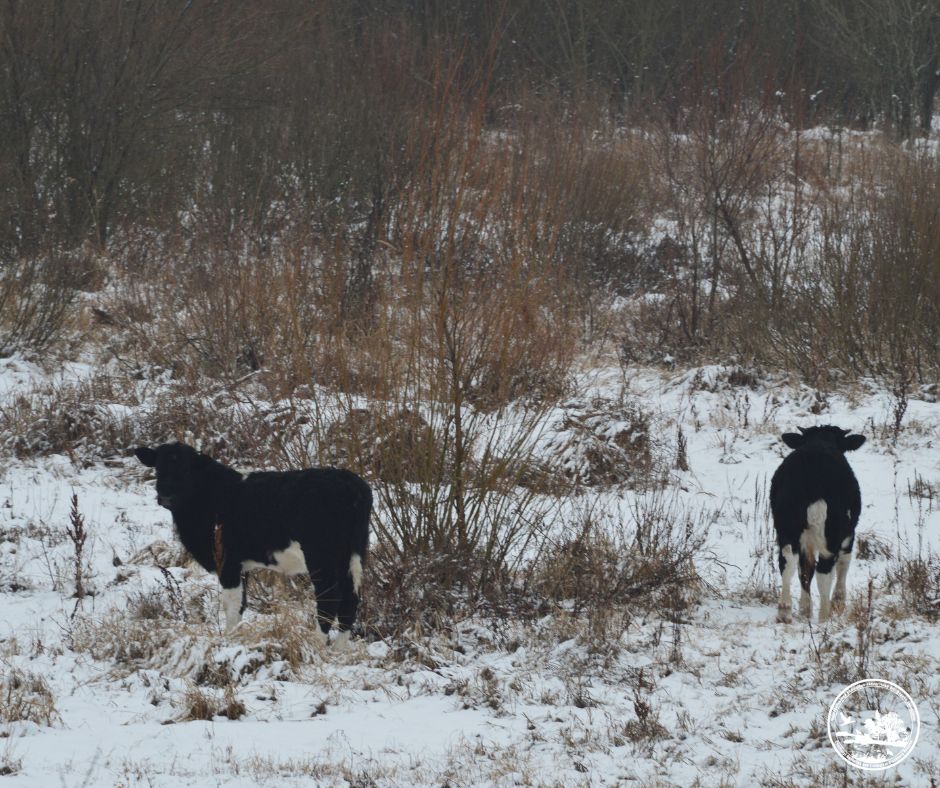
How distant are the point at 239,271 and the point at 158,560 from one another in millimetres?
4487

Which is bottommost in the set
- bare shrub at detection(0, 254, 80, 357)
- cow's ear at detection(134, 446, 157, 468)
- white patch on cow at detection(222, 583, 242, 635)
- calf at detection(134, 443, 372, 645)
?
white patch on cow at detection(222, 583, 242, 635)

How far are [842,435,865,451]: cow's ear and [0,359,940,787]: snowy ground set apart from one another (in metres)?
0.88

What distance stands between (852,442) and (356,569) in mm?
3279

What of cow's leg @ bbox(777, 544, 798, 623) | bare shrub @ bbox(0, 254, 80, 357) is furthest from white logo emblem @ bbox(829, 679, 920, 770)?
bare shrub @ bbox(0, 254, 80, 357)

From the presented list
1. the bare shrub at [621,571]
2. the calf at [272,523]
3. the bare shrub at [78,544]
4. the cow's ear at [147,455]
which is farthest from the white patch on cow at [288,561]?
the bare shrub at [621,571]

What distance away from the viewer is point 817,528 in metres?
6.04

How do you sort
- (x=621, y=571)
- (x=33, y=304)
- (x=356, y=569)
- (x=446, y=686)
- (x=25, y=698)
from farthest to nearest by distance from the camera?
(x=33, y=304), (x=621, y=571), (x=356, y=569), (x=446, y=686), (x=25, y=698)

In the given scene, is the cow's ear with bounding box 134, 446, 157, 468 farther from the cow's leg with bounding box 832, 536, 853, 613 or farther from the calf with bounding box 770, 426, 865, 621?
the cow's leg with bounding box 832, 536, 853, 613

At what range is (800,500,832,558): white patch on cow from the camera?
6.02 meters

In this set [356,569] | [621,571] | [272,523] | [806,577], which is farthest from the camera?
[621,571]

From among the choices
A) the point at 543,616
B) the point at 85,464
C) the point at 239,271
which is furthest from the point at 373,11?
the point at 543,616

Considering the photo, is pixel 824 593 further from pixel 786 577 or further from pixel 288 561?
pixel 288 561

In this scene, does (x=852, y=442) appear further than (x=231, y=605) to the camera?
Yes

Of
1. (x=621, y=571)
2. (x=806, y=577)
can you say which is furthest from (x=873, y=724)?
(x=621, y=571)
